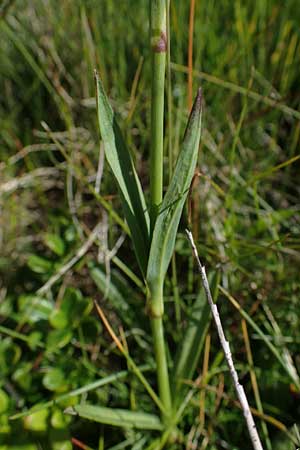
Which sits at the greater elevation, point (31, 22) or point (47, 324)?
point (31, 22)

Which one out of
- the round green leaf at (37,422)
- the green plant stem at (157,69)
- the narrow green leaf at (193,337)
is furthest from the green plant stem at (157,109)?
the round green leaf at (37,422)

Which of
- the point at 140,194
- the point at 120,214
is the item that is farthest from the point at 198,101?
the point at 120,214

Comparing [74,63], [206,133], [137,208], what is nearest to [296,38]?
[206,133]

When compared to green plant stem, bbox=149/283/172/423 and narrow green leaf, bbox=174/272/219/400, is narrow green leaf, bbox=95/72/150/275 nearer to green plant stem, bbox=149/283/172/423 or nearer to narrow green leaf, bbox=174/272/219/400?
green plant stem, bbox=149/283/172/423

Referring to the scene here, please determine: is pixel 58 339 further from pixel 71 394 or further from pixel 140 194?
pixel 140 194

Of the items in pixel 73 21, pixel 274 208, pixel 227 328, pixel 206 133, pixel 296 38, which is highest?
pixel 73 21

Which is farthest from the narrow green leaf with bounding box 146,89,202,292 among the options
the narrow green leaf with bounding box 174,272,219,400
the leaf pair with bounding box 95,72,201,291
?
the narrow green leaf with bounding box 174,272,219,400

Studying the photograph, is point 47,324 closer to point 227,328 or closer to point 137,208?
point 227,328
